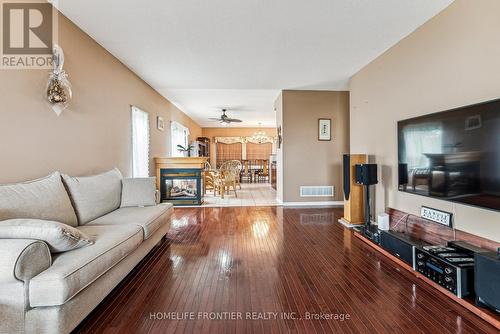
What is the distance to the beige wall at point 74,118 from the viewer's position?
2.01 metres

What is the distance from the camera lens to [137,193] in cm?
299

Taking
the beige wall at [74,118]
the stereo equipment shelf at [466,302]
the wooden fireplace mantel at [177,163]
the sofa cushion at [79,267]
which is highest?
the beige wall at [74,118]

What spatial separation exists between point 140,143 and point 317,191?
382cm

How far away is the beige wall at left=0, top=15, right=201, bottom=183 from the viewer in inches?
79.2

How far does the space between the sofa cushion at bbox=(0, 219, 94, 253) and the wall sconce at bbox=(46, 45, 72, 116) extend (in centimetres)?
145

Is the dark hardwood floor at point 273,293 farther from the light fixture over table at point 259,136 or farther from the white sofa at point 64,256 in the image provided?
the light fixture over table at point 259,136

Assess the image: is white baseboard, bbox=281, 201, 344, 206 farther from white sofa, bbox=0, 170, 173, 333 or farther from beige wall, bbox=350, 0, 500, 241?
white sofa, bbox=0, 170, 173, 333

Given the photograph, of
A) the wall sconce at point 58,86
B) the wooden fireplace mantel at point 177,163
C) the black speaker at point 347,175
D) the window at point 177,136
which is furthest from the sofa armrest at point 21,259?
the window at point 177,136

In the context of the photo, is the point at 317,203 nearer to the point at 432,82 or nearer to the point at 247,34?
the point at 432,82

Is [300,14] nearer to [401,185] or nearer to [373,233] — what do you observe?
[401,185]

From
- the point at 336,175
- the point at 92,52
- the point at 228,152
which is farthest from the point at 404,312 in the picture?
the point at 228,152

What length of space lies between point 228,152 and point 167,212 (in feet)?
28.3

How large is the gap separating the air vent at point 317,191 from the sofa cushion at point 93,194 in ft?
12.2

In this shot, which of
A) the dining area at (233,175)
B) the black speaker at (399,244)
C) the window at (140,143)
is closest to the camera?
the black speaker at (399,244)
